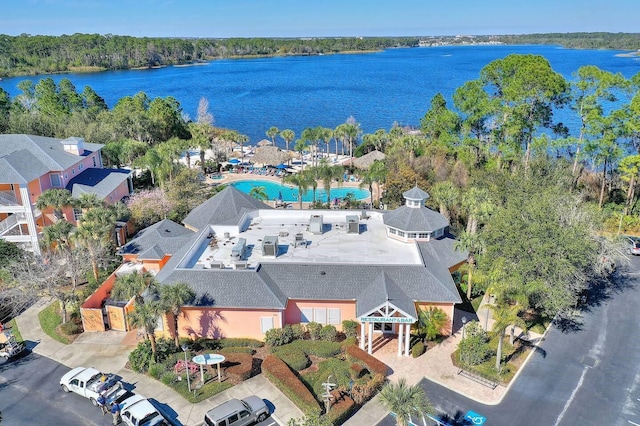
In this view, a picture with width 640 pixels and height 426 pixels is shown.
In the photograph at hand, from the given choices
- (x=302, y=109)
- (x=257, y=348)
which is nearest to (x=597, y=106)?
(x=257, y=348)

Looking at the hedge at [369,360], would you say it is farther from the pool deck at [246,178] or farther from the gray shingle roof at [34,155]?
the pool deck at [246,178]

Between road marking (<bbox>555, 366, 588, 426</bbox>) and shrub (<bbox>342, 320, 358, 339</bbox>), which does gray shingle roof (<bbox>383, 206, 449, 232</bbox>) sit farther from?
road marking (<bbox>555, 366, 588, 426</bbox>)

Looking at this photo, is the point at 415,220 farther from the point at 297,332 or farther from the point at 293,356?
the point at 293,356

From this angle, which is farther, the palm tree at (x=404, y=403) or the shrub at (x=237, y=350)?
the shrub at (x=237, y=350)

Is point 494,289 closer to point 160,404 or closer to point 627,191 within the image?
point 160,404

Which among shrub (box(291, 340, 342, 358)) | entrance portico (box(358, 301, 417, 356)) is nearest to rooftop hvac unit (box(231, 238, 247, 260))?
shrub (box(291, 340, 342, 358))

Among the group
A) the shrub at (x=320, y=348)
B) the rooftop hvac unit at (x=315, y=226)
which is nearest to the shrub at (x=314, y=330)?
the shrub at (x=320, y=348)
